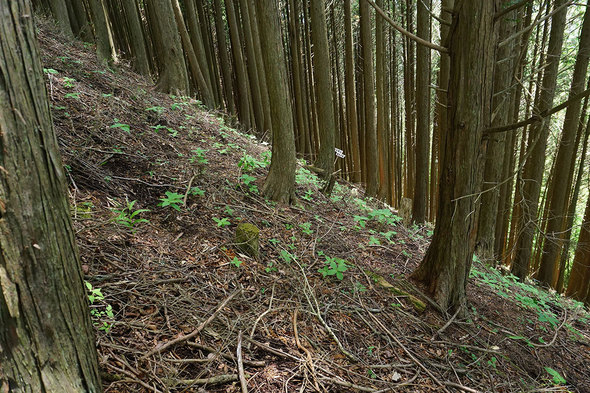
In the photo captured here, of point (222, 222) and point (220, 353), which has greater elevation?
point (222, 222)

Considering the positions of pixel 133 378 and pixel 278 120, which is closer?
pixel 133 378

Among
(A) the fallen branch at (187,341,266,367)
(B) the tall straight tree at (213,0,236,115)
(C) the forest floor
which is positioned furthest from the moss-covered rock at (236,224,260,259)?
(B) the tall straight tree at (213,0,236,115)

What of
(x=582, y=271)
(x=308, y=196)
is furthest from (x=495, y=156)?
(x=582, y=271)

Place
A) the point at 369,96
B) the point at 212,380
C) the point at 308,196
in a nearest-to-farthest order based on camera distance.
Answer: the point at 212,380 → the point at 308,196 → the point at 369,96

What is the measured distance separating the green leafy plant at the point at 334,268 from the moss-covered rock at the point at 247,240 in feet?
2.19

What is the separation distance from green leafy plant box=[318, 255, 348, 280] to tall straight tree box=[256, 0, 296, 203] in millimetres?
1268

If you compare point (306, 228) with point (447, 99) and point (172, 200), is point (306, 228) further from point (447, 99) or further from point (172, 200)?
point (447, 99)

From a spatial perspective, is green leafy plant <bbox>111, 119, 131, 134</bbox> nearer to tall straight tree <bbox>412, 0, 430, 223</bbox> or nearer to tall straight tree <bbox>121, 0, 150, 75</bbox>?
tall straight tree <bbox>121, 0, 150, 75</bbox>

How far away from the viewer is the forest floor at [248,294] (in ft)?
6.43

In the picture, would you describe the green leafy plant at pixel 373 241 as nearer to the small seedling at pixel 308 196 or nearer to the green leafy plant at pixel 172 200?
the small seedling at pixel 308 196

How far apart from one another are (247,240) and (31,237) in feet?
6.86

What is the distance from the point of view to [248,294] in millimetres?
2588

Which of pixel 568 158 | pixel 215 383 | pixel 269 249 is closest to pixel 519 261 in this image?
pixel 568 158

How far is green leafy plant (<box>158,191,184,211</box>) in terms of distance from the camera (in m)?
3.11
